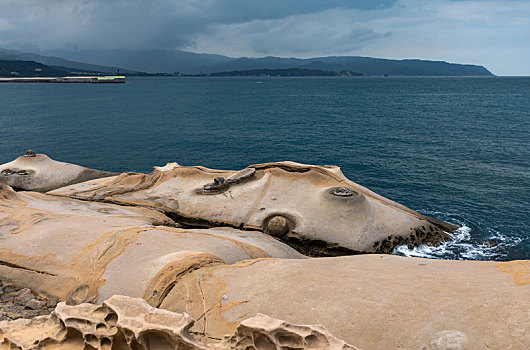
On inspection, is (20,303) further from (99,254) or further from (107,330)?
(107,330)

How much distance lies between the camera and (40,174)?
3634 centimetres

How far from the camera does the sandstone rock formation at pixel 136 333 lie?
24.5 ft

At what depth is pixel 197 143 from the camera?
58.8 m

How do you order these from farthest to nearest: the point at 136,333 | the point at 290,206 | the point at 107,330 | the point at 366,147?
the point at 366,147 → the point at 290,206 → the point at 107,330 → the point at 136,333

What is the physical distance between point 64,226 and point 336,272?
1318 centimetres

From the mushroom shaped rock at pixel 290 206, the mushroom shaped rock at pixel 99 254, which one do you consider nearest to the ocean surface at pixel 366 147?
the mushroom shaped rock at pixel 290 206

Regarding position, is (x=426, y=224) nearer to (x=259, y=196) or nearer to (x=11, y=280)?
(x=259, y=196)

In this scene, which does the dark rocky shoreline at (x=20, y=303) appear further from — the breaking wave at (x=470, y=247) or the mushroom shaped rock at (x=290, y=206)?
the breaking wave at (x=470, y=247)

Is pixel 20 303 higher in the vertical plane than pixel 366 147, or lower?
lower

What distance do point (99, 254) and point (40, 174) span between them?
2727 cm

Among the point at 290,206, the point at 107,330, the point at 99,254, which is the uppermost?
the point at 107,330

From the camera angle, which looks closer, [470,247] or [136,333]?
[136,333]

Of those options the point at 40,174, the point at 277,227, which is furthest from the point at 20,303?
the point at 40,174

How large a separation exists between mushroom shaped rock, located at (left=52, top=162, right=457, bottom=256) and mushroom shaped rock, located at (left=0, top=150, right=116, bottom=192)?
664cm
